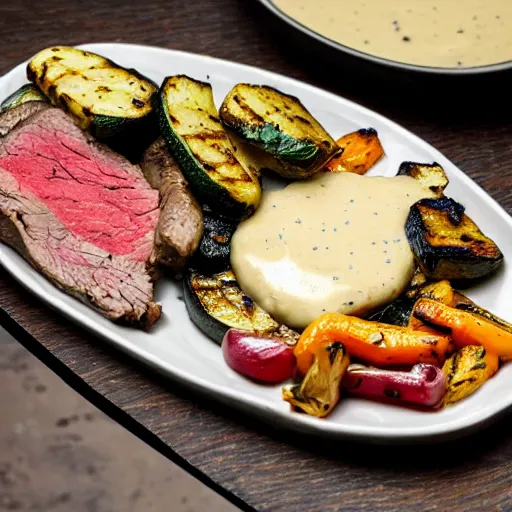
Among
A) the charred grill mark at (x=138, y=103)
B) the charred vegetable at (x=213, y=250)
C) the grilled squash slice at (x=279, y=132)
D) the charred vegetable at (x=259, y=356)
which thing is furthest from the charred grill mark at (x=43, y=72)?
the charred vegetable at (x=259, y=356)

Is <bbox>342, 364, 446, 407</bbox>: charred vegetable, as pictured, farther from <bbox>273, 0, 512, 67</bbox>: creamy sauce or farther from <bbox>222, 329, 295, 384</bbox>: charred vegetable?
<bbox>273, 0, 512, 67</bbox>: creamy sauce

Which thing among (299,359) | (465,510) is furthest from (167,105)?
(465,510)

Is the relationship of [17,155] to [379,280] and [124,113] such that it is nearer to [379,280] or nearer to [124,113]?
[124,113]

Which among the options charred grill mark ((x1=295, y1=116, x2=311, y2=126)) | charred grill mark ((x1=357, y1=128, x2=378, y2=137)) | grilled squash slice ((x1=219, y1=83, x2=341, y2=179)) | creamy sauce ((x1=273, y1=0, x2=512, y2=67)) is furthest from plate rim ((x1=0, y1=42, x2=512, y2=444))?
creamy sauce ((x1=273, y1=0, x2=512, y2=67))

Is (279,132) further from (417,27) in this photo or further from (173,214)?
(417,27)

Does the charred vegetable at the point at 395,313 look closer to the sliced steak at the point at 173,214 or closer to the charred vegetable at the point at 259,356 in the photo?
the charred vegetable at the point at 259,356

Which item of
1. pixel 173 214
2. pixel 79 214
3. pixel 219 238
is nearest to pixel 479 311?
pixel 219 238
